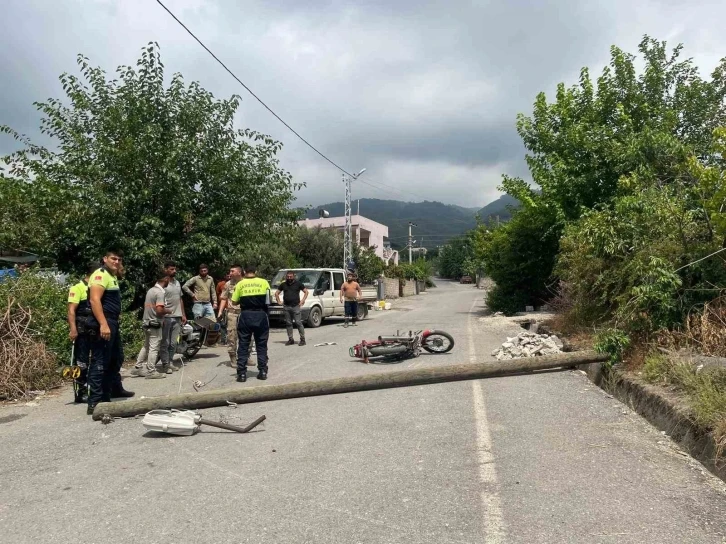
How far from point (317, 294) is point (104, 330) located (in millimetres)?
11820

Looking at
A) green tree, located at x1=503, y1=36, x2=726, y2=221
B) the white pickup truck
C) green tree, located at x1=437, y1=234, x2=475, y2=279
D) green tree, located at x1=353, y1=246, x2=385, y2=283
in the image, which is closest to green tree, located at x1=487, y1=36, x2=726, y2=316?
green tree, located at x1=503, y1=36, x2=726, y2=221

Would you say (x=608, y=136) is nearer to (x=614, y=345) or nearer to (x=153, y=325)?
(x=614, y=345)

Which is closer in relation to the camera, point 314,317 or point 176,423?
point 176,423

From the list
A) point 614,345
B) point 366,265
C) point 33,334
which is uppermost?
point 366,265

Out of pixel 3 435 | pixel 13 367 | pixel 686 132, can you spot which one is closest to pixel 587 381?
pixel 3 435

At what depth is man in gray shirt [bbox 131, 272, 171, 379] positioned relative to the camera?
938cm

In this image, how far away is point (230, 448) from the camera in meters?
5.52

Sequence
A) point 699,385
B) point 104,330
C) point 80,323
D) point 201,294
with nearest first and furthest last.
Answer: point 699,385, point 104,330, point 80,323, point 201,294

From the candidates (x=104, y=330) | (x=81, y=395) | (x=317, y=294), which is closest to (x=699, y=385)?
(x=104, y=330)

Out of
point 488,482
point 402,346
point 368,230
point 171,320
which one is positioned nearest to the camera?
point 488,482

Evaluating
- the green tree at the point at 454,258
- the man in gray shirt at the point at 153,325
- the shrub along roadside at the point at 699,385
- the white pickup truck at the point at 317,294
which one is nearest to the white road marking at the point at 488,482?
the shrub along roadside at the point at 699,385

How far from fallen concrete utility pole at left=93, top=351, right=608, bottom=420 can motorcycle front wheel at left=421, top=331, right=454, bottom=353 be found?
Result: 9.93ft

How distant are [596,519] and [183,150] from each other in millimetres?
11199

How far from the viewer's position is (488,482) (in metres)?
4.50
